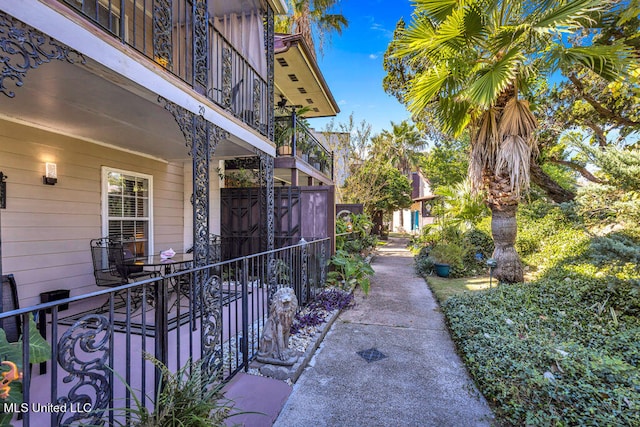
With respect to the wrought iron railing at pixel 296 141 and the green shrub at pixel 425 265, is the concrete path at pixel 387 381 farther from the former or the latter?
the wrought iron railing at pixel 296 141

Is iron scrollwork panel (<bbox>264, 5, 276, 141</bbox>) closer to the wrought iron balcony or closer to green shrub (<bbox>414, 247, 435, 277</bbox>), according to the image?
the wrought iron balcony

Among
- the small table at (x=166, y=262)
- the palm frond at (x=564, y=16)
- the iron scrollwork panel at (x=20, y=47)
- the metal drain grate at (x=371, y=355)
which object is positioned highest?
the palm frond at (x=564, y=16)

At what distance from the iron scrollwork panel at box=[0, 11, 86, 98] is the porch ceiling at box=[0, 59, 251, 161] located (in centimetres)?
34

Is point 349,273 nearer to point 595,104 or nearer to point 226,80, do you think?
point 226,80

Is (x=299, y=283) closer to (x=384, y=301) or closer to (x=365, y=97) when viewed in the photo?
(x=384, y=301)

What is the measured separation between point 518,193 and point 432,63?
320cm

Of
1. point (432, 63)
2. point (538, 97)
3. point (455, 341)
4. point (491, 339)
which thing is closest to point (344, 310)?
point (455, 341)

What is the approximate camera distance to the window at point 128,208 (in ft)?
16.7

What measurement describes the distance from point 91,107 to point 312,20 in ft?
34.0

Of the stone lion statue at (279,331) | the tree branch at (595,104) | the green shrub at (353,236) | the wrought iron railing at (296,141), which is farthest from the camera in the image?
the green shrub at (353,236)

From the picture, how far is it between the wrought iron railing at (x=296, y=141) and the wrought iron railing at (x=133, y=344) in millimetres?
2855

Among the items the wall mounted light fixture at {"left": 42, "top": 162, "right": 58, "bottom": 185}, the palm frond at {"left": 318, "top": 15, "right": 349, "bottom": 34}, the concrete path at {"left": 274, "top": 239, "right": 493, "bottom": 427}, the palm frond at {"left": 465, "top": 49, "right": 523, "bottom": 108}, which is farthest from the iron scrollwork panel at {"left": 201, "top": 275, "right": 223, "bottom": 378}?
the palm frond at {"left": 318, "top": 15, "right": 349, "bottom": 34}

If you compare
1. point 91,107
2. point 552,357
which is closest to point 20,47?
point 91,107

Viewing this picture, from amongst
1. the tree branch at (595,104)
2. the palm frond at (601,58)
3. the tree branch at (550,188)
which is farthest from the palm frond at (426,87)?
the tree branch at (550,188)
